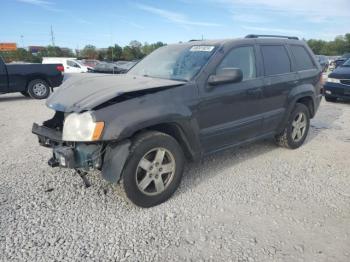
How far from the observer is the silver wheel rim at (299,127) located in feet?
18.0

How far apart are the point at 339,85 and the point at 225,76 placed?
25.9 ft

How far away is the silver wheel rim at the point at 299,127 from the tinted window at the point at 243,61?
1.45m

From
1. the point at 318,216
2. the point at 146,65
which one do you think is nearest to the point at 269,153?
the point at 318,216

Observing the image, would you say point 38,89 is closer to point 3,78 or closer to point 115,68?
point 3,78

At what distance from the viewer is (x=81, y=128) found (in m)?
3.15

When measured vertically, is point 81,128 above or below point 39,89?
above

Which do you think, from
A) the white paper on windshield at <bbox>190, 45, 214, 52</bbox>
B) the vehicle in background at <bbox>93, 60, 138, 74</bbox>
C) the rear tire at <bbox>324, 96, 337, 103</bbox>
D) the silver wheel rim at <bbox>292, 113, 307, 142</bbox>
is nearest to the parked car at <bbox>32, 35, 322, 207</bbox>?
the white paper on windshield at <bbox>190, 45, 214, 52</bbox>

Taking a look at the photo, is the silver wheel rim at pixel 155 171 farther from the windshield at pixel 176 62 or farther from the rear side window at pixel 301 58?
the rear side window at pixel 301 58

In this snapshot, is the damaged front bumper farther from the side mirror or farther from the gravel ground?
the side mirror

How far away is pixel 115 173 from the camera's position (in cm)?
317

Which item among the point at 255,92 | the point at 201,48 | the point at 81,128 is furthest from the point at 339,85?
the point at 81,128

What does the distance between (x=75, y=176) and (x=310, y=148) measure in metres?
3.87

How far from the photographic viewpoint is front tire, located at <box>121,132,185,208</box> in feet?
10.8

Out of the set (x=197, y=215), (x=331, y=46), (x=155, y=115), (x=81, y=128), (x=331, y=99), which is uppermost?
(x=331, y=46)
